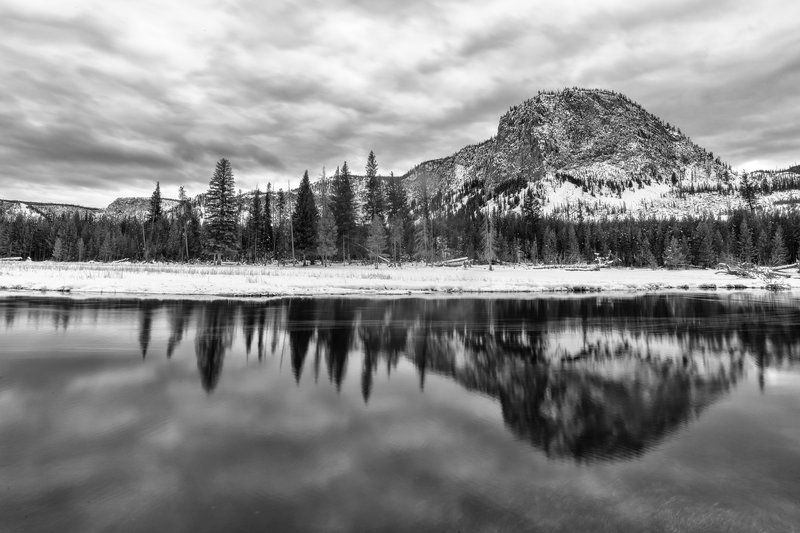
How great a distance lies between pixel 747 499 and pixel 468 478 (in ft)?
11.4

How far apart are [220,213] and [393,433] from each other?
69.1 m

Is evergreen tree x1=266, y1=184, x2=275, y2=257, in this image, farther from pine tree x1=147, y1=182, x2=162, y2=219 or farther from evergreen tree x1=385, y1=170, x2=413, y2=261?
evergreen tree x1=385, y1=170, x2=413, y2=261

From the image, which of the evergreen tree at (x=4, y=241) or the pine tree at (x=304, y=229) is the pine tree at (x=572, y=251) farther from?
the evergreen tree at (x=4, y=241)

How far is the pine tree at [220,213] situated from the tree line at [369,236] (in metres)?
0.16

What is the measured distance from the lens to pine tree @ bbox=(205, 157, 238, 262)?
6981 centimetres

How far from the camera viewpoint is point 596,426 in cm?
823

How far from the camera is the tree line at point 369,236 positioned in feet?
257

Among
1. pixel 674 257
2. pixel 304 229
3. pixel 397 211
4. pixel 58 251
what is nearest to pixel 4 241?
pixel 58 251

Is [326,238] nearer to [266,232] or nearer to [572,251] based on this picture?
[266,232]

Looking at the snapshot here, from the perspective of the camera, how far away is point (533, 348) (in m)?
A: 15.6

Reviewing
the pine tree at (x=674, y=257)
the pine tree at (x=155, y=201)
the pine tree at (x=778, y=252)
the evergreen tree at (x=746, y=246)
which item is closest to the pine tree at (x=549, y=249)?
the pine tree at (x=674, y=257)

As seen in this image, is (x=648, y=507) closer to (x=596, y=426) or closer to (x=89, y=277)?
(x=596, y=426)

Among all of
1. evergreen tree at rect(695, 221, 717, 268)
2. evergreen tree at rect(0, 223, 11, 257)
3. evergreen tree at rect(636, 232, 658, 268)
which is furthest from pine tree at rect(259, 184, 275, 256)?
evergreen tree at rect(695, 221, 717, 268)

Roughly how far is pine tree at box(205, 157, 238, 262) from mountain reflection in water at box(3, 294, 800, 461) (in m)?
43.7
